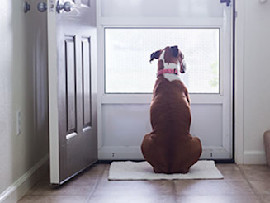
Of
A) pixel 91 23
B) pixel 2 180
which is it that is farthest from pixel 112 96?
pixel 2 180

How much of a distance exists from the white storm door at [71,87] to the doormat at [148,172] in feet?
0.69

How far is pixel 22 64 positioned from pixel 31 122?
37 centimetres

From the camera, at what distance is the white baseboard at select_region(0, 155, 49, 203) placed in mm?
2248

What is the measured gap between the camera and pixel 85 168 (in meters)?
3.07

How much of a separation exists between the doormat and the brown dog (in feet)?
0.19

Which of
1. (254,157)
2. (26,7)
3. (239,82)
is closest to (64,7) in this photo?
(26,7)

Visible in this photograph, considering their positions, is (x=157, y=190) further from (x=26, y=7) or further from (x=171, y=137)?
(x=26, y=7)

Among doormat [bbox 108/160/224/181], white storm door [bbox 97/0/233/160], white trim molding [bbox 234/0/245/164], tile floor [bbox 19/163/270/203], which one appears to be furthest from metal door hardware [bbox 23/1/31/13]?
white trim molding [bbox 234/0/245/164]

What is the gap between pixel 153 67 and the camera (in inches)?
136

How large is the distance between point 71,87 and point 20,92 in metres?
0.38

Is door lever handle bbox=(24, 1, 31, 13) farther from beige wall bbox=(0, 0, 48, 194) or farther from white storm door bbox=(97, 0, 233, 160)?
white storm door bbox=(97, 0, 233, 160)

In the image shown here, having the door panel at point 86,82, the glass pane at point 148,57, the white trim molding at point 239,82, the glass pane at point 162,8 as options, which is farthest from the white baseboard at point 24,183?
the white trim molding at point 239,82

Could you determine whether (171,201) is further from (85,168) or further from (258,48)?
(258,48)

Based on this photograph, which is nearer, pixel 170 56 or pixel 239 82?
pixel 170 56
